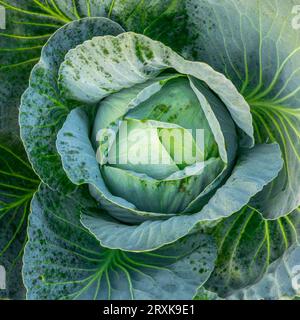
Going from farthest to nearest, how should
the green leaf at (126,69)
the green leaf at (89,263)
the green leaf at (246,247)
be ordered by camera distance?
the green leaf at (246,247)
the green leaf at (89,263)
the green leaf at (126,69)

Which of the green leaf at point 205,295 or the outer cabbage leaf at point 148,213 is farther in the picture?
the green leaf at point 205,295

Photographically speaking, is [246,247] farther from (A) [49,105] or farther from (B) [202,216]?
(A) [49,105]

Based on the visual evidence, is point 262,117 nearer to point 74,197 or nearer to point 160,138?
point 160,138

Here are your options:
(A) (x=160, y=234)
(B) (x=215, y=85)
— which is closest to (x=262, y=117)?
(B) (x=215, y=85)

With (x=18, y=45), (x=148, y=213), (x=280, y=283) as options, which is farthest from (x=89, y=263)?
(x=18, y=45)

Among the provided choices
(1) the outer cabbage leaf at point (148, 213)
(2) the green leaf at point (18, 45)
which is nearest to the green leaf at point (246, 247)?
(1) the outer cabbage leaf at point (148, 213)

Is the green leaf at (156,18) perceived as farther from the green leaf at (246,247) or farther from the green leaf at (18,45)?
the green leaf at (246,247)
